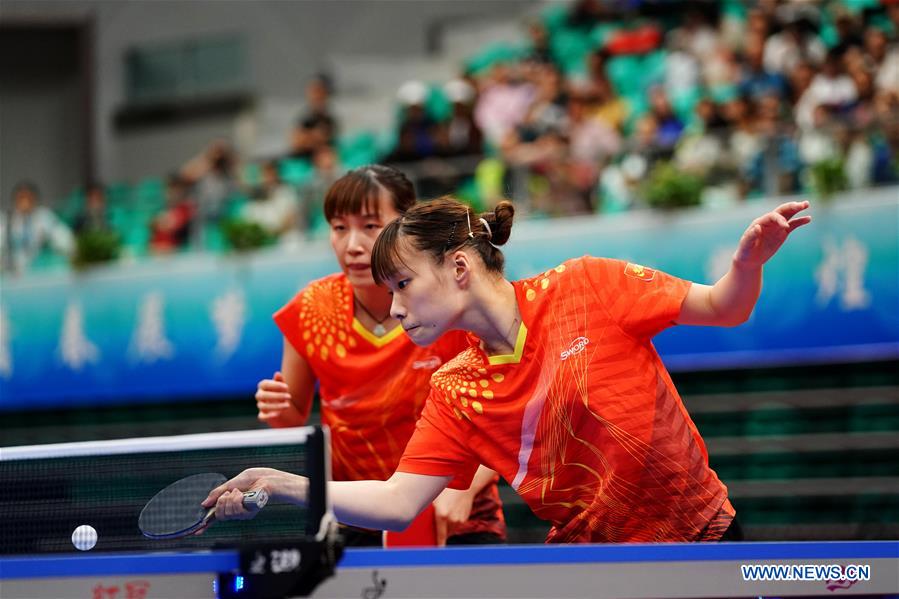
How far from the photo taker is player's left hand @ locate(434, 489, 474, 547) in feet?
11.3

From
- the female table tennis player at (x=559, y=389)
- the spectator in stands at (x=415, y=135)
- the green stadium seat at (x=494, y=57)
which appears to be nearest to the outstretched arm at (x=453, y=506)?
the female table tennis player at (x=559, y=389)

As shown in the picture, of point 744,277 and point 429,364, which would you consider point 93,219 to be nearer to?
point 429,364

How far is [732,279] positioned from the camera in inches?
111

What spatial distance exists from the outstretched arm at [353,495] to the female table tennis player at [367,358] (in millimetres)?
575

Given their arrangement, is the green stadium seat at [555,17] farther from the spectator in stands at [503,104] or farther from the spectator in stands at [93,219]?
the spectator in stands at [93,219]

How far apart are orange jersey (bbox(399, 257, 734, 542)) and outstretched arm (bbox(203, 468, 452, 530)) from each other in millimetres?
53

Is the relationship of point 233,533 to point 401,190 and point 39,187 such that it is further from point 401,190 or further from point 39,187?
point 39,187

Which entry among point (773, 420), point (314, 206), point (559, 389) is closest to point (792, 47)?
point (773, 420)

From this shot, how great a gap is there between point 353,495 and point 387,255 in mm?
599

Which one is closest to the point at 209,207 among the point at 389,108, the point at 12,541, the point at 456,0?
the point at 389,108

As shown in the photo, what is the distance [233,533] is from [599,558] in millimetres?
835

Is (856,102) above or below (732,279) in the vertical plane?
above

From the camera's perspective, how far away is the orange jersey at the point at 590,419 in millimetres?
2918

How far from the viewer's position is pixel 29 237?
1088cm
